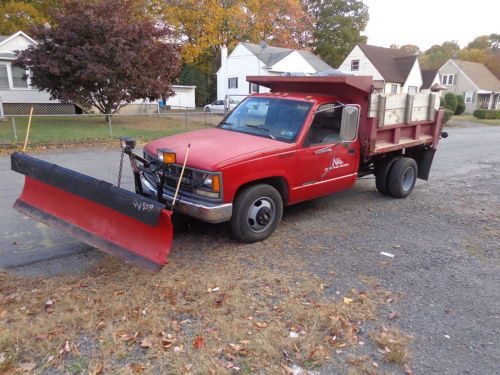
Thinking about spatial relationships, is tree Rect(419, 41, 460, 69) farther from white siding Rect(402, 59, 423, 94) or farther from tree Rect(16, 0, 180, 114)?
tree Rect(16, 0, 180, 114)

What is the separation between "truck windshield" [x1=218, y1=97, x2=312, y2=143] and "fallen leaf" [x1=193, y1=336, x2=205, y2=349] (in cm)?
296

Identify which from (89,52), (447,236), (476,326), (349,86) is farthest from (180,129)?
(476,326)

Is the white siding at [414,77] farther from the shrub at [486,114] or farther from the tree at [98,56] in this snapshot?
the tree at [98,56]

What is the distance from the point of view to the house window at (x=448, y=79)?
55.2m

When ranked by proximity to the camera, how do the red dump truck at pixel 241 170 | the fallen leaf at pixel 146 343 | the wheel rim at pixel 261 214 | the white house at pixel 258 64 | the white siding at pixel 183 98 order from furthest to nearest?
the white siding at pixel 183 98 → the white house at pixel 258 64 → the wheel rim at pixel 261 214 → the red dump truck at pixel 241 170 → the fallen leaf at pixel 146 343

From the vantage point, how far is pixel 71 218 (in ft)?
15.3

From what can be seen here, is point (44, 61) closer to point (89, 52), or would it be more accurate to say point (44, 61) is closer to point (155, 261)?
point (89, 52)

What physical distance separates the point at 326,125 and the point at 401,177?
233 cm

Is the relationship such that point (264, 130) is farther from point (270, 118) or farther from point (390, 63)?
point (390, 63)

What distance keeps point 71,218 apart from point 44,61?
51.4ft

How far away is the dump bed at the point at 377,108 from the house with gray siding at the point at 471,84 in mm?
50675

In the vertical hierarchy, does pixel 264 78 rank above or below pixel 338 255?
above

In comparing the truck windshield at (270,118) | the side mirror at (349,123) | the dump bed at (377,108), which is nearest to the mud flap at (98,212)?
the truck windshield at (270,118)

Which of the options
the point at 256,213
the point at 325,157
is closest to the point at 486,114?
the point at 325,157
